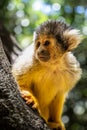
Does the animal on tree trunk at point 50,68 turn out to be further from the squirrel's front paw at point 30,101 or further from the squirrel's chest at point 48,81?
the squirrel's front paw at point 30,101

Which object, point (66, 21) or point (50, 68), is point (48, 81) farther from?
point (66, 21)

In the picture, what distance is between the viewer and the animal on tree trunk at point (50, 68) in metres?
4.21

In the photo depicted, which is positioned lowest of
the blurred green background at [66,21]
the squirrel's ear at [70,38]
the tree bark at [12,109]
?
the blurred green background at [66,21]

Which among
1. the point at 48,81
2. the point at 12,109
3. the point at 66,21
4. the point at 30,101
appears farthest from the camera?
the point at 66,21

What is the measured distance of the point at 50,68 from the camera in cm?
439

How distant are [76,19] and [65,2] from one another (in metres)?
0.45

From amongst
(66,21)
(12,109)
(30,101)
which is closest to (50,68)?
(30,101)

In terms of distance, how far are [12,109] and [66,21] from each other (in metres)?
4.81

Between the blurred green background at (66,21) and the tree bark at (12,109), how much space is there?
292 centimetres

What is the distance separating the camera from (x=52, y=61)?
4363mm

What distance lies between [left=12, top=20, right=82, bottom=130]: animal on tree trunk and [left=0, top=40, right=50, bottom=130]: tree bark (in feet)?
4.15

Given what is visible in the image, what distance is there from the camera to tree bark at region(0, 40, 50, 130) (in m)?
2.58

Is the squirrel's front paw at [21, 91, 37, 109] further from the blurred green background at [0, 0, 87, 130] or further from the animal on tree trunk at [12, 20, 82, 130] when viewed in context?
the blurred green background at [0, 0, 87, 130]

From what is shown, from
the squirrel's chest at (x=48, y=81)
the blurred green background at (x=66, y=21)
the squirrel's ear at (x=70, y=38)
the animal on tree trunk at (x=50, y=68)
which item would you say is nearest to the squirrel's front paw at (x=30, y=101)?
the animal on tree trunk at (x=50, y=68)
